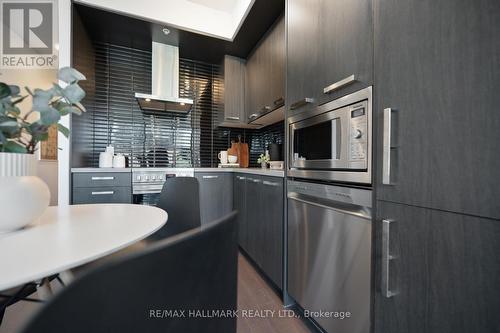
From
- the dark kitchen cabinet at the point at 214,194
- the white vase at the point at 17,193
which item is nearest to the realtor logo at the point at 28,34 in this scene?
the dark kitchen cabinet at the point at 214,194

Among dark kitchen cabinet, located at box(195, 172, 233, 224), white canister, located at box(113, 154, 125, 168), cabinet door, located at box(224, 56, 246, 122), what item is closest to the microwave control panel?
dark kitchen cabinet, located at box(195, 172, 233, 224)

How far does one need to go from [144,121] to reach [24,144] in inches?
83.8

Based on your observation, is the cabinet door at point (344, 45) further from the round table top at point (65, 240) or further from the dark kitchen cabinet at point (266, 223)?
the round table top at point (65, 240)

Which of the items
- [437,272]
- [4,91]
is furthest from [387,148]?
[4,91]

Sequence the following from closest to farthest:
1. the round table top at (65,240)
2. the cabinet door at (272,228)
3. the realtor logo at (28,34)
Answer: the round table top at (65,240) < the cabinet door at (272,228) < the realtor logo at (28,34)

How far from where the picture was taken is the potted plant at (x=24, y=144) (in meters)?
0.67

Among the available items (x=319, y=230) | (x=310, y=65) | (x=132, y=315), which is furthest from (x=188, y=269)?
(x=310, y=65)

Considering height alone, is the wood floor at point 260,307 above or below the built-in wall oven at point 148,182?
below

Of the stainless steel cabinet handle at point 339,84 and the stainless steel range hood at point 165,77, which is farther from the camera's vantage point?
the stainless steel range hood at point 165,77

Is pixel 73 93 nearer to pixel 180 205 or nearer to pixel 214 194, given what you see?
pixel 180 205

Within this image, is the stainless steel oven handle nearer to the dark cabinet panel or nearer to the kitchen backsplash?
the kitchen backsplash

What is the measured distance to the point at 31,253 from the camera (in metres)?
0.52

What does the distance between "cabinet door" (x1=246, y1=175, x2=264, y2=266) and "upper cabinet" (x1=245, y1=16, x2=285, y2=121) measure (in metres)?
0.78

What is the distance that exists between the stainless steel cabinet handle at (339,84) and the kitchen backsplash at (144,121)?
144cm
